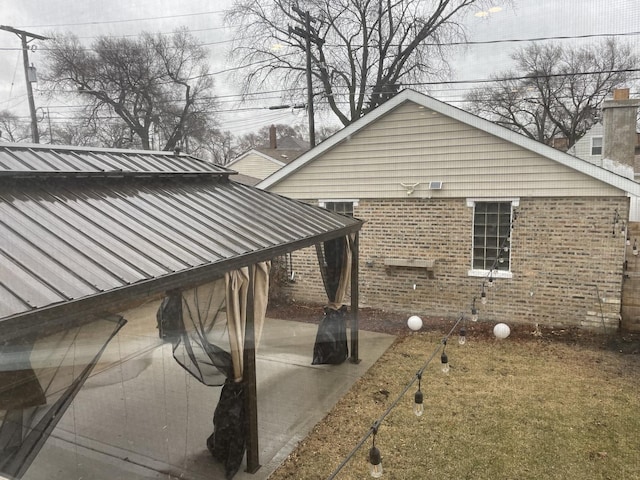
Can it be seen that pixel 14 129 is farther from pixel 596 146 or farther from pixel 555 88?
pixel 555 88

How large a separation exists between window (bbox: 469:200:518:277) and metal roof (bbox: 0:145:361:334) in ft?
11.6

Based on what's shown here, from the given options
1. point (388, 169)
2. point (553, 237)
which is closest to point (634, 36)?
point (553, 237)

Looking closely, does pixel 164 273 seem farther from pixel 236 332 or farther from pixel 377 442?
pixel 377 442

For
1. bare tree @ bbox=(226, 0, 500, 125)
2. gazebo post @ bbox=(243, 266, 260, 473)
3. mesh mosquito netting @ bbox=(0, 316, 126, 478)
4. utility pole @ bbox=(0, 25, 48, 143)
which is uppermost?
bare tree @ bbox=(226, 0, 500, 125)

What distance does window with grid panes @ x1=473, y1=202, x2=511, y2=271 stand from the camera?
756cm

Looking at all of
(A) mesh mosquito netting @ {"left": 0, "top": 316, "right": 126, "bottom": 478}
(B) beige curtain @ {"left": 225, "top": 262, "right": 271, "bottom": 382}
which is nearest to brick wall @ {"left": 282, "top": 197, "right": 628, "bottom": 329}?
(B) beige curtain @ {"left": 225, "top": 262, "right": 271, "bottom": 382}

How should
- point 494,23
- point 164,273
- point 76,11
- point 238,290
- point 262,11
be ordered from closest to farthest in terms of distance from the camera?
1. point 164,273
2. point 238,290
3. point 76,11
4. point 494,23
5. point 262,11

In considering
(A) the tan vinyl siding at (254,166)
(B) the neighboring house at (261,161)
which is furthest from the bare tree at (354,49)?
(A) the tan vinyl siding at (254,166)

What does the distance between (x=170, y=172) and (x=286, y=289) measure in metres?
5.10

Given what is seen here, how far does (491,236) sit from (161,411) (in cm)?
580

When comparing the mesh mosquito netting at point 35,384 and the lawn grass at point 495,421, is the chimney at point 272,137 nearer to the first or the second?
the lawn grass at point 495,421

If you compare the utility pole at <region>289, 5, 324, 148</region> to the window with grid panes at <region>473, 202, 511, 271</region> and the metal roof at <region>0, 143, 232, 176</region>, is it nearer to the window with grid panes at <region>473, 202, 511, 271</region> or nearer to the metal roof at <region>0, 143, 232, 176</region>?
the window with grid panes at <region>473, 202, 511, 271</region>

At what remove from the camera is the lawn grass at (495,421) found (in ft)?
12.9

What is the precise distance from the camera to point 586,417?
471 centimetres
